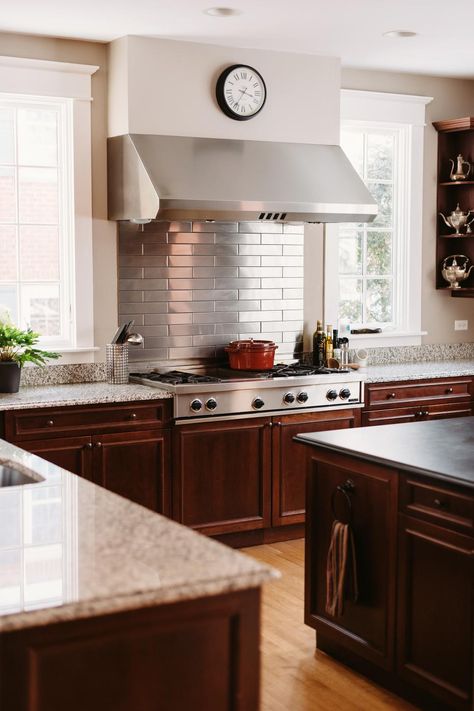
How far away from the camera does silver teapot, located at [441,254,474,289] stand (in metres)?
6.75

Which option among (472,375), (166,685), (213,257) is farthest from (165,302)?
(166,685)

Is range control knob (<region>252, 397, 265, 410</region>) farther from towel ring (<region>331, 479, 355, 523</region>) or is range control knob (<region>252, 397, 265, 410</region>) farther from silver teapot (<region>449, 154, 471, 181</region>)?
silver teapot (<region>449, 154, 471, 181</region>)

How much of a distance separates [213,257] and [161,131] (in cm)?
85

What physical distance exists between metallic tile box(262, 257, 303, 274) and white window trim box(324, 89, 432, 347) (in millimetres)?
233

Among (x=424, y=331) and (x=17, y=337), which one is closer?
(x=17, y=337)

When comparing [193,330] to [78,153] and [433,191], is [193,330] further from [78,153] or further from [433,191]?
[433,191]

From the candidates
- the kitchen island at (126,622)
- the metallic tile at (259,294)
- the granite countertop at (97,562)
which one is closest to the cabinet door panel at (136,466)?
the metallic tile at (259,294)

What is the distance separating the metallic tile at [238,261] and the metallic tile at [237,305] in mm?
229

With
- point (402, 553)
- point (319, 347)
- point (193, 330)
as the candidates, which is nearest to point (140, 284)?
point (193, 330)

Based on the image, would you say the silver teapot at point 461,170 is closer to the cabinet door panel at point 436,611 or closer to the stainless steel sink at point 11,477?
the cabinet door panel at point 436,611

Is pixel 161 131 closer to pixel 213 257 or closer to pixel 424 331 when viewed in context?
pixel 213 257

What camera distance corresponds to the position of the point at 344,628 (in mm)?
3770

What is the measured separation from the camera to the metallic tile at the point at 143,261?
18.5ft

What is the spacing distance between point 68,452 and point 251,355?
1316 millimetres
